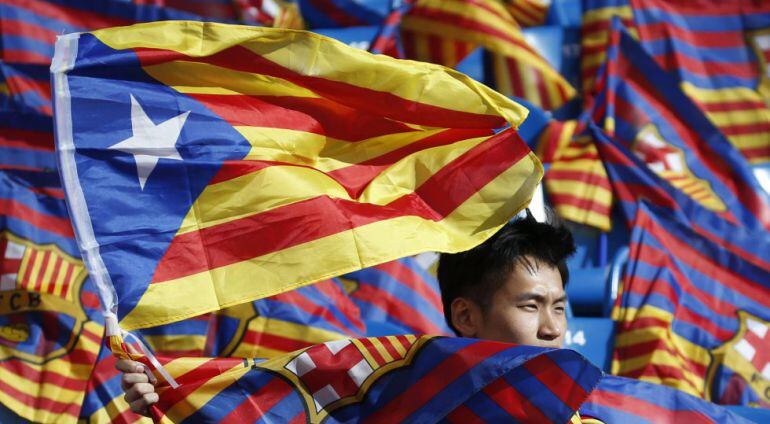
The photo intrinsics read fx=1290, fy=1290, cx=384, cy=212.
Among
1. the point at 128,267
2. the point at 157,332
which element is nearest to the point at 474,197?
the point at 128,267

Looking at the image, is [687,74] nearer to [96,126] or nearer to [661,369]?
[661,369]

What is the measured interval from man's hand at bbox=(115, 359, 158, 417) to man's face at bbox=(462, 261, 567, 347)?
0.77 m

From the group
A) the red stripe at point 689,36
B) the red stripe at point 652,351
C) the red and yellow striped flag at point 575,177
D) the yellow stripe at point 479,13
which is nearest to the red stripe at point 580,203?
the red and yellow striped flag at point 575,177

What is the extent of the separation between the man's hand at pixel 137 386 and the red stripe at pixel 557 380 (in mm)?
796

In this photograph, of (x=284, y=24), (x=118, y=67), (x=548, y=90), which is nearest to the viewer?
(x=118, y=67)

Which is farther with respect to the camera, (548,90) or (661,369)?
(548,90)

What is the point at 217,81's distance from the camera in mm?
3225

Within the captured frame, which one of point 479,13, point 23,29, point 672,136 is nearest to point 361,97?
point 672,136

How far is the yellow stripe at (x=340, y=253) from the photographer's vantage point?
288 cm

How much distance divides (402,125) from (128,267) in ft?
2.79

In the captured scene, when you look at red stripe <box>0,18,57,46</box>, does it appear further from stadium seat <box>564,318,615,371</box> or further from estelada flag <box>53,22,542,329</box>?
estelada flag <box>53,22,542,329</box>

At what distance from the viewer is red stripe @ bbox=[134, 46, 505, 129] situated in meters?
3.19

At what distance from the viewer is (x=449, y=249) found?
3.04 m

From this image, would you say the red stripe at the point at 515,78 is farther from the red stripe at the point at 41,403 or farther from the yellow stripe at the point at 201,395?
the yellow stripe at the point at 201,395
